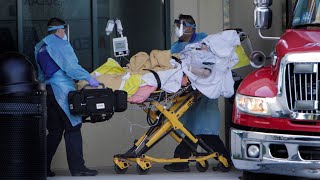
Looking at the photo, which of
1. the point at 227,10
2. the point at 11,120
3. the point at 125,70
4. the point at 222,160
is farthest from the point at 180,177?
the point at 227,10

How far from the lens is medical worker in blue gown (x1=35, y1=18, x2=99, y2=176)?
33.3ft

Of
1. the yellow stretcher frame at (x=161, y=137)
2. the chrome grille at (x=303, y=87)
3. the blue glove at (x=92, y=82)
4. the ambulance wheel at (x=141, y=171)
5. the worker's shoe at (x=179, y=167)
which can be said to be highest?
the chrome grille at (x=303, y=87)

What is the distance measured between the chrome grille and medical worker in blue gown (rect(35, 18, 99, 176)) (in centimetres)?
282

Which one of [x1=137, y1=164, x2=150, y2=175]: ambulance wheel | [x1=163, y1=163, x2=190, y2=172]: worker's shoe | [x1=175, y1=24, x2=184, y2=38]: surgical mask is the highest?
Answer: [x1=175, y1=24, x2=184, y2=38]: surgical mask

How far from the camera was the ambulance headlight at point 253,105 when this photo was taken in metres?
8.04

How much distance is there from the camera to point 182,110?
10.4m

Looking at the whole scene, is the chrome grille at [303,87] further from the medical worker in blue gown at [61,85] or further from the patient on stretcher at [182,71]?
the medical worker in blue gown at [61,85]

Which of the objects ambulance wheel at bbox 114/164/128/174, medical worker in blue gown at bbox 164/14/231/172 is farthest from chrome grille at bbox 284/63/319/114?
ambulance wheel at bbox 114/164/128/174

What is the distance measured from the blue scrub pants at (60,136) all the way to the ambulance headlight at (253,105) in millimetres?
2705

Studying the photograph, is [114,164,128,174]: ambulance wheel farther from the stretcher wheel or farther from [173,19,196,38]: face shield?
[173,19,196,38]: face shield

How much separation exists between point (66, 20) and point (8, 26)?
0.83 m

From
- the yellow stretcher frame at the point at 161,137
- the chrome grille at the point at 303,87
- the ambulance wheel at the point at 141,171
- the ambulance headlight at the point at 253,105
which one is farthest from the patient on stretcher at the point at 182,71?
the chrome grille at the point at 303,87

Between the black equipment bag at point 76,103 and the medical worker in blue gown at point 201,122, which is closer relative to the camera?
the black equipment bag at point 76,103

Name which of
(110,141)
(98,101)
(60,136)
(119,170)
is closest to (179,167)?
(119,170)
